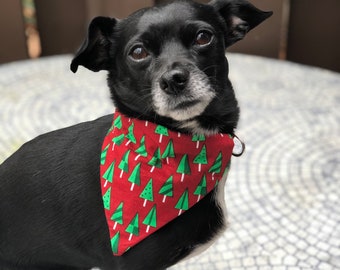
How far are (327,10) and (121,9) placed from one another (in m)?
1.54

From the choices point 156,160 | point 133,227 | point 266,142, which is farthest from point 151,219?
point 266,142

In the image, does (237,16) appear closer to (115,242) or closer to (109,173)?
(109,173)

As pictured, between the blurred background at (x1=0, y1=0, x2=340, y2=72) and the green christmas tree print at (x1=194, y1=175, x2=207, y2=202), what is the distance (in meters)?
2.44

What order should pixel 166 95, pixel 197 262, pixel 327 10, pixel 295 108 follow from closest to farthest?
1. pixel 166 95
2. pixel 197 262
3. pixel 295 108
4. pixel 327 10

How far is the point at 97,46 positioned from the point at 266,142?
137cm

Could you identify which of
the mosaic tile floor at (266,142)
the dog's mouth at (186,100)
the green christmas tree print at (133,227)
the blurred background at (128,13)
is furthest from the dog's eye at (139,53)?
the blurred background at (128,13)

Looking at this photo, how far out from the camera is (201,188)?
139 centimetres

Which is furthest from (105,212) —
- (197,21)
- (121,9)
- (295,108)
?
(121,9)

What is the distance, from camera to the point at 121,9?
3.76 m

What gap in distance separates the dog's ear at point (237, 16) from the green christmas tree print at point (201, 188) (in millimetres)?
452

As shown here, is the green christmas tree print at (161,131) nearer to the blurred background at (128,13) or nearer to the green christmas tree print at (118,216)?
the green christmas tree print at (118,216)

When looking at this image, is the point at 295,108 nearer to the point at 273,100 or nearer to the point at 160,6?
the point at 273,100

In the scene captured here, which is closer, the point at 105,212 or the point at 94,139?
the point at 105,212

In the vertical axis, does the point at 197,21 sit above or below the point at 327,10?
above
